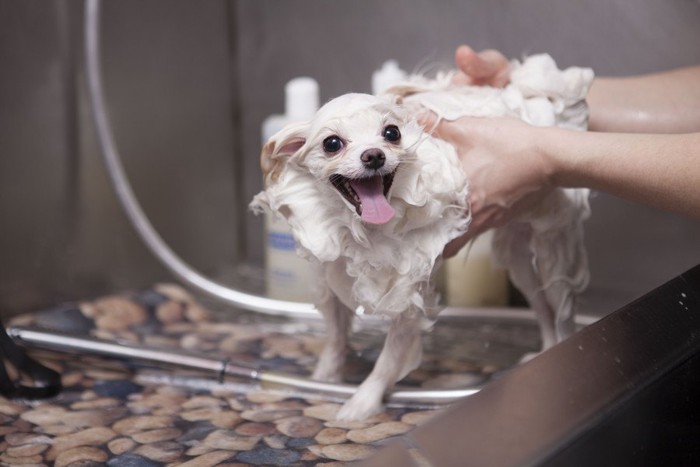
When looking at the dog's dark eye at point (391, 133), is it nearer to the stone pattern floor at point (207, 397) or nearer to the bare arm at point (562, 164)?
the bare arm at point (562, 164)

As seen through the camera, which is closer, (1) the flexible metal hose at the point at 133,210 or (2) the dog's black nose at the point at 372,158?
(2) the dog's black nose at the point at 372,158

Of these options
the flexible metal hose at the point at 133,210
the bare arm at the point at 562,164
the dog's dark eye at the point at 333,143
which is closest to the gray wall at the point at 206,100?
the flexible metal hose at the point at 133,210

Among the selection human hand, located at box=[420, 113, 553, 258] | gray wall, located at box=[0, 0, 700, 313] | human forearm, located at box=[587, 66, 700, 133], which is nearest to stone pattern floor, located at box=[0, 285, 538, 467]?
gray wall, located at box=[0, 0, 700, 313]

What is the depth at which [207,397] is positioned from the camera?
90cm

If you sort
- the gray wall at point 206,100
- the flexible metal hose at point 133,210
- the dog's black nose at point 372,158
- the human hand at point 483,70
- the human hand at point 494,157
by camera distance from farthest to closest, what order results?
the flexible metal hose at point 133,210 < the gray wall at point 206,100 < the human hand at point 483,70 < the human hand at point 494,157 < the dog's black nose at point 372,158

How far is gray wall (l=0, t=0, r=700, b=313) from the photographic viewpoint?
105cm

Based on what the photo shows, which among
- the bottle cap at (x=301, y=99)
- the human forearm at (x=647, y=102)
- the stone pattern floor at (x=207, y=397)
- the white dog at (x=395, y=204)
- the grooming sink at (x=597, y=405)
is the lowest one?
the stone pattern floor at (x=207, y=397)

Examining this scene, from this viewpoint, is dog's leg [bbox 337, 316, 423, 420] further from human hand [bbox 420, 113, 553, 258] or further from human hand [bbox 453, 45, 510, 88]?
human hand [bbox 453, 45, 510, 88]

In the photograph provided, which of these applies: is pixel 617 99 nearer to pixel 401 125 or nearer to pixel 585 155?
pixel 585 155

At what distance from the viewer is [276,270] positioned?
1.25 metres

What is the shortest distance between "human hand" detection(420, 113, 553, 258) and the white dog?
22 millimetres

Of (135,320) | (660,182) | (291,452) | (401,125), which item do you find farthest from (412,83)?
(135,320)

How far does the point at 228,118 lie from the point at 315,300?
0.65 meters

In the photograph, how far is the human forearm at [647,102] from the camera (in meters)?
0.89
